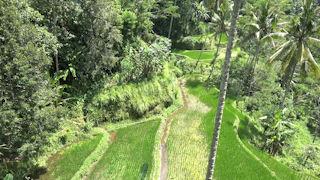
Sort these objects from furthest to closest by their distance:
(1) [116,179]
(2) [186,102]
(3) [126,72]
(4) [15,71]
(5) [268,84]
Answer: (5) [268,84], (2) [186,102], (3) [126,72], (1) [116,179], (4) [15,71]

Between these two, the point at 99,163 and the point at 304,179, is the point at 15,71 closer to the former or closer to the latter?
the point at 99,163

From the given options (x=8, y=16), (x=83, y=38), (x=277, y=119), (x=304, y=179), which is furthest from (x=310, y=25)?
(x=8, y=16)

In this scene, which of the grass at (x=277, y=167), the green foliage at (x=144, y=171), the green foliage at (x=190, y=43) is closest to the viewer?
the green foliage at (x=144, y=171)

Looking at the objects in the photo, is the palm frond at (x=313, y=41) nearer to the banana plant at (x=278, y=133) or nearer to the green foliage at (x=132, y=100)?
the banana plant at (x=278, y=133)

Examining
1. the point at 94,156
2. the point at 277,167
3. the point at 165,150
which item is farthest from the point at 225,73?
the point at 277,167

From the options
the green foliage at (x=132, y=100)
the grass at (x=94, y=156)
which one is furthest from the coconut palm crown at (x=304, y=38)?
the grass at (x=94, y=156)

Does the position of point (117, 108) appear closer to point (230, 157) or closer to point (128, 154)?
point (128, 154)

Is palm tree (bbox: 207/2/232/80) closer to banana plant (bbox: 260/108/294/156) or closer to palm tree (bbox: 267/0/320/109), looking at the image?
palm tree (bbox: 267/0/320/109)
